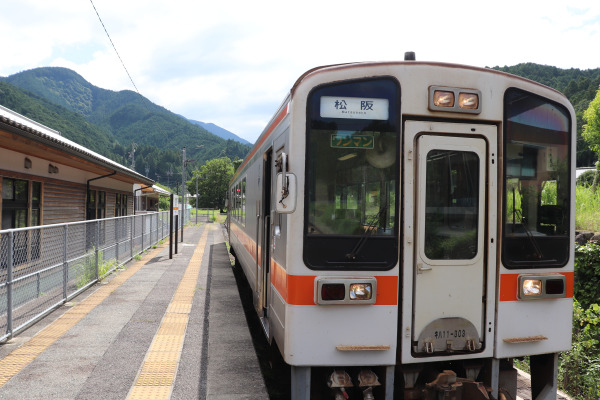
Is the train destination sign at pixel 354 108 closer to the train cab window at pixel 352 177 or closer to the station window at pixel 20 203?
the train cab window at pixel 352 177

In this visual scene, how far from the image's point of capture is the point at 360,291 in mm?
3383

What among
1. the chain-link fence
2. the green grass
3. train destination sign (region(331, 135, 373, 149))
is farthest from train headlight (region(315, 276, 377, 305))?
the green grass

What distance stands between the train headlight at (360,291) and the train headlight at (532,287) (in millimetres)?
1279

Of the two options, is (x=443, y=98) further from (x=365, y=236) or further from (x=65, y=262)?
(x=65, y=262)

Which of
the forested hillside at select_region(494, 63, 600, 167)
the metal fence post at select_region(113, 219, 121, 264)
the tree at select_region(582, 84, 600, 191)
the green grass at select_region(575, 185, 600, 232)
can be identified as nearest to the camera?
the green grass at select_region(575, 185, 600, 232)

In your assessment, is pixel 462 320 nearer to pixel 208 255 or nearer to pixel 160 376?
pixel 160 376

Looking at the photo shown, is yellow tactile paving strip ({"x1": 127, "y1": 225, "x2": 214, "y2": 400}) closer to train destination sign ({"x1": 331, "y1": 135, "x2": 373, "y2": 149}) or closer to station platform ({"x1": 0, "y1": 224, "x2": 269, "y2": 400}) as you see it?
station platform ({"x1": 0, "y1": 224, "x2": 269, "y2": 400})

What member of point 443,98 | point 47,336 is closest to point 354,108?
point 443,98

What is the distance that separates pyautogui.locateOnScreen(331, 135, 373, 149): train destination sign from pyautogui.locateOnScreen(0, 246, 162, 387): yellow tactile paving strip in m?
3.84

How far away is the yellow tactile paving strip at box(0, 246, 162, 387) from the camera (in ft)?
15.7

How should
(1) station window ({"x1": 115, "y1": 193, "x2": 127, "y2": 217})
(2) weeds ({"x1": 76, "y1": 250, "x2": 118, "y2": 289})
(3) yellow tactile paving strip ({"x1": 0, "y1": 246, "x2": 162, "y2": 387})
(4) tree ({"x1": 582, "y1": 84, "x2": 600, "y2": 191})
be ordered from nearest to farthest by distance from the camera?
(3) yellow tactile paving strip ({"x1": 0, "y1": 246, "x2": 162, "y2": 387})
(2) weeds ({"x1": 76, "y1": 250, "x2": 118, "y2": 289})
(1) station window ({"x1": 115, "y1": 193, "x2": 127, "y2": 217})
(4) tree ({"x1": 582, "y1": 84, "x2": 600, "y2": 191})

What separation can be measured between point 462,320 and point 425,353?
0.38 meters

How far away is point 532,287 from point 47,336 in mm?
5572

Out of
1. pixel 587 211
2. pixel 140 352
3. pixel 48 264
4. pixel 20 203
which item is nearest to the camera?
pixel 140 352
